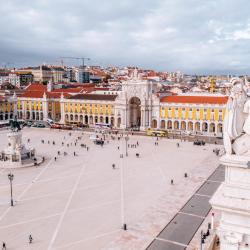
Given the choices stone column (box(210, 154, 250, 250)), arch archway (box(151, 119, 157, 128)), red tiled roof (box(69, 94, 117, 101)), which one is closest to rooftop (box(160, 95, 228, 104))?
arch archway (box(151, 119, 157, 128))

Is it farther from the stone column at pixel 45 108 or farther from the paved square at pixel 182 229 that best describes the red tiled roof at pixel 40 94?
the paved square at pixel 182 229

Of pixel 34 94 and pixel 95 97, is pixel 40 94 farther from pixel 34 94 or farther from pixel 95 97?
pixel 95 97

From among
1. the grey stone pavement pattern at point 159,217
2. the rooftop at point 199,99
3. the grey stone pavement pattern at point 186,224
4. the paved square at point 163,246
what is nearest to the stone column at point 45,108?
the rooftop at point 199,99

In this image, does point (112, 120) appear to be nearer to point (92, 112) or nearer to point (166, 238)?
point (92, 112)

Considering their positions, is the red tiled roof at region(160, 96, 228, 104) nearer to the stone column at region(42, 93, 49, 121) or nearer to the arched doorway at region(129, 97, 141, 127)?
the arched doorway at region(129, 97, 141, 127)

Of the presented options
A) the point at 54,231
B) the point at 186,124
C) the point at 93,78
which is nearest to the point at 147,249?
the point at 54,231

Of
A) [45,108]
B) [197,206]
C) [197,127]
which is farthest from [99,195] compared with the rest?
[45,108]

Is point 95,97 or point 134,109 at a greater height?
point 95,97
